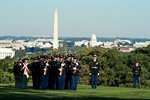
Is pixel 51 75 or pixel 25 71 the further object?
pixel 25 71

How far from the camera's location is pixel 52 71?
27.8 metres

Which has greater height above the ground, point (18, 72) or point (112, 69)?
point (112, 69)

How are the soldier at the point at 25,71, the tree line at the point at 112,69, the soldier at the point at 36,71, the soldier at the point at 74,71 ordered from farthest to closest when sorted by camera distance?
the tree line at the point at 112,69 < the soldier at the point at 25,71 < the soldier at the point at 36,71 < the soldier at the point at 74,71

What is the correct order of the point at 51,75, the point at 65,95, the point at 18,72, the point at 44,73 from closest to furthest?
1. the point at 65,95
2. the point at 44,73
3. the point at 51,75
4. the point at 18,72

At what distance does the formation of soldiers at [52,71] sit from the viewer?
89.4 feet

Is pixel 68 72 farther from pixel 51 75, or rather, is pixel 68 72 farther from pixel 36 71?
pixel 36 71

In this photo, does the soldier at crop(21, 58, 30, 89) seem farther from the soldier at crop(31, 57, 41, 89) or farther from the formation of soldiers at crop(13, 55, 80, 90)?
the soldier at crop(31, 57, 41, 89)

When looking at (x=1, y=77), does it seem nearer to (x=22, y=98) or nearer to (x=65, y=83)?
(x=65, y=83)

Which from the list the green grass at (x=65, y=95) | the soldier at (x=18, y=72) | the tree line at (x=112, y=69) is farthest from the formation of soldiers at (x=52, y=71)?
the tree line at (x=112, y=69)

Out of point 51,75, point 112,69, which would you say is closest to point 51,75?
point 51,75

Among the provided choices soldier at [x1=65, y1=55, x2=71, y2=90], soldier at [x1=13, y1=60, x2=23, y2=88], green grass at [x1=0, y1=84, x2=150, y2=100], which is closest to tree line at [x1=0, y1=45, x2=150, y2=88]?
soldier at [x1=13, y1=60, x2=23, y2=88]

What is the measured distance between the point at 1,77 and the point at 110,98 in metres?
30.3

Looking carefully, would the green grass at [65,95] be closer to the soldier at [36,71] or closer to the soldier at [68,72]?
the soldier at [68,72]

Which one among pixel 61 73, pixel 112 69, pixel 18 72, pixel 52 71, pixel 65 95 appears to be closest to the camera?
pixel 65 95
